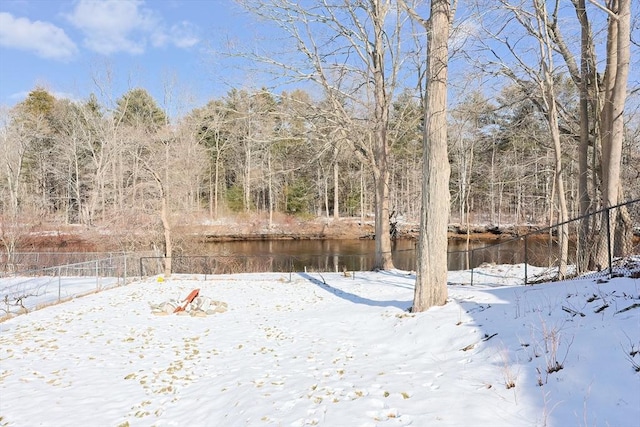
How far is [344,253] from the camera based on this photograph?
2627 centimetres

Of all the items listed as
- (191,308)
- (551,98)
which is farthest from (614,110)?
(191,308)

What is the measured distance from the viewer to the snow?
310 cm

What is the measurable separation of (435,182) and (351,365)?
10.9 ft

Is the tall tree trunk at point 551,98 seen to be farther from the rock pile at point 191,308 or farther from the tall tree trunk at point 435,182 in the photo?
the rock pile at point 191,308

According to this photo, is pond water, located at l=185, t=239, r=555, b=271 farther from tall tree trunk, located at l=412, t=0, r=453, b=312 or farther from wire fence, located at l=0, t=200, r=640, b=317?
tall tree trunk, located at l=412, t=0, r=453, b=312

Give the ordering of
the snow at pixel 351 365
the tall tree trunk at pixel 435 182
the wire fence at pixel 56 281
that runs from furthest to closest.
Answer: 1. the wire fence at pixel 56 281
2. the tall tree trunk at pixel 435 182
3. the snow at pixel 351 365

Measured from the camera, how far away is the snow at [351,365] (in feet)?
10.2

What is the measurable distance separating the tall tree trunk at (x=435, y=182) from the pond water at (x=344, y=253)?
28.2 feet

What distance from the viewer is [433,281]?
6.37 meters

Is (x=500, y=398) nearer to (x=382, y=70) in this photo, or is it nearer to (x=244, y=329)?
(x=244, y=329)

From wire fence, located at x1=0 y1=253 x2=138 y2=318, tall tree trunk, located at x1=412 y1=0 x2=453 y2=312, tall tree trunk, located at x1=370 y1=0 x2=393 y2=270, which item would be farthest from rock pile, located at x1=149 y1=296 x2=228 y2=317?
tall tree trunk, located at x1=370 y1=0 x2=393 y2=270

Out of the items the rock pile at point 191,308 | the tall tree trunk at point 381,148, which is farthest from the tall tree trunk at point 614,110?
the rock pile at point 191,308

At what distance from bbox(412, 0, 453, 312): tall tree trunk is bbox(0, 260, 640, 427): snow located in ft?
1.43

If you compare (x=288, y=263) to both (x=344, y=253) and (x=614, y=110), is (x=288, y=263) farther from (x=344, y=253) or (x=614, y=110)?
(x=614, y=110)
